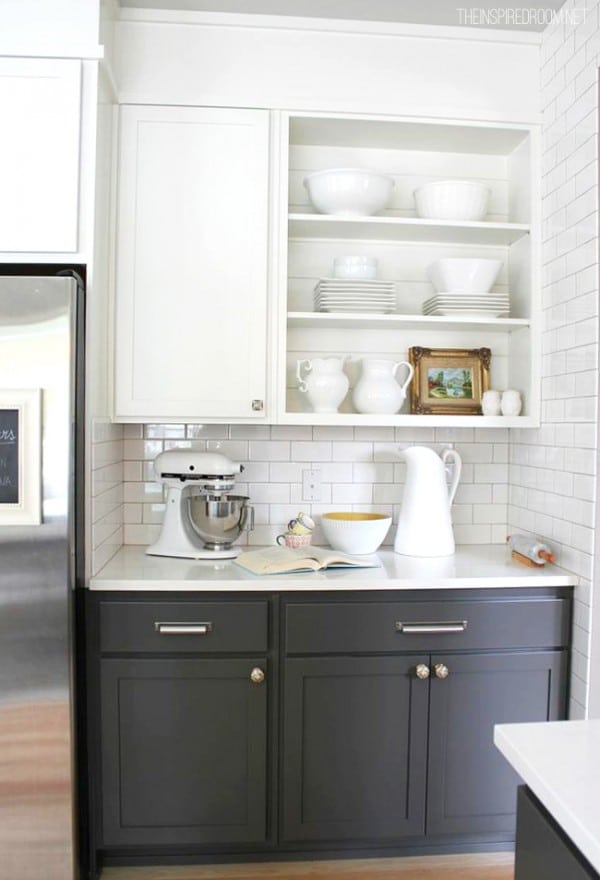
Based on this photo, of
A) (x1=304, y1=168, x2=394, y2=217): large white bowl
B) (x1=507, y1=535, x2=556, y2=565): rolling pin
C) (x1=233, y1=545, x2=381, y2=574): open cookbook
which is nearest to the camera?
(x1=233, y1=545, x2=381, y2=574): open cookbook

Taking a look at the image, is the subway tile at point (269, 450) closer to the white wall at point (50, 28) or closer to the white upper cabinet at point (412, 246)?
the white upper cabinet at point (412, 246)

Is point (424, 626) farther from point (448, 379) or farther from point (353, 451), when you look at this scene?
point (448, 379)

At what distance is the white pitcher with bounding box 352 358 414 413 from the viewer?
2.37 m

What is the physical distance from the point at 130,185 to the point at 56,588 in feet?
4.17

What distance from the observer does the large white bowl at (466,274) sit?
2.37m

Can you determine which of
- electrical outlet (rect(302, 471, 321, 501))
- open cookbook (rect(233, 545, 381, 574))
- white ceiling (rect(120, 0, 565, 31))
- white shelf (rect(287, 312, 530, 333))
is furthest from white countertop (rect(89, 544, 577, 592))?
white ceiling (rect(120, 0, 565, 31))

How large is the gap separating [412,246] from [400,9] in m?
0.76

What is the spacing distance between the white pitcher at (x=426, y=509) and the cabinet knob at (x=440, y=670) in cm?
41

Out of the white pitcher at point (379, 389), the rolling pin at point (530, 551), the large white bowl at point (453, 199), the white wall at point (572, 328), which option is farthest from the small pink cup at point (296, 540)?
the large white bowl at point (453, 199)

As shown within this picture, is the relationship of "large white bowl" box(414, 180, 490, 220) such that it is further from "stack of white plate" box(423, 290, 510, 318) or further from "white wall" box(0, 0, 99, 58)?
"white wall" box(0, 0, 99, 58)

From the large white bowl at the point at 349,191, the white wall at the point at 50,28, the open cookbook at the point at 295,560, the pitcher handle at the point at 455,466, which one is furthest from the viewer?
the pitcher handle at the point at 455,466

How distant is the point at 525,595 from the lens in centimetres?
211

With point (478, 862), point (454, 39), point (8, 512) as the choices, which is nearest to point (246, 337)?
point (8, 512)

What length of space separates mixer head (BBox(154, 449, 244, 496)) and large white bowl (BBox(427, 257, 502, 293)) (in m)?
0.97
